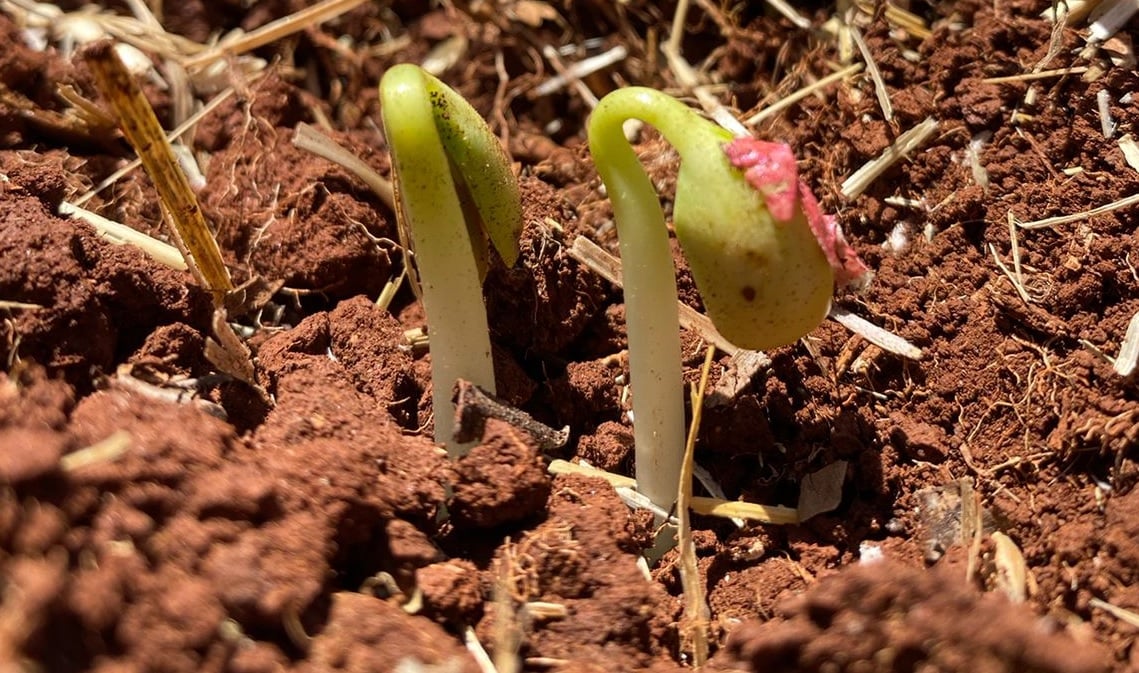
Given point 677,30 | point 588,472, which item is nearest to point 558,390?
point 588,472

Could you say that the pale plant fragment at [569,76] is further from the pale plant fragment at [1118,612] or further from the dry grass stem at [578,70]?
the pale plant fragment at [1118,612]

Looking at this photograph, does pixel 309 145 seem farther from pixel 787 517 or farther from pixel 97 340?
pixel 787 517

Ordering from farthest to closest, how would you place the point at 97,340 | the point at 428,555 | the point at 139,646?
the point at 97,340, the point at 428,555, the point at 139,646

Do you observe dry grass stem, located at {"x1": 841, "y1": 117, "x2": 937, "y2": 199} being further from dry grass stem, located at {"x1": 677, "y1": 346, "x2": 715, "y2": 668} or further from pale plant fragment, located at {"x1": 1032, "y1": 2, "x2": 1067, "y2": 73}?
dry grass stem, located at {"x1": 677, "y1": 346, "x2": 715, "y2": 668}

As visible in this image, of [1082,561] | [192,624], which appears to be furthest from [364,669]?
[1082,561]

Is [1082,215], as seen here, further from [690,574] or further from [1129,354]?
[690,574]
